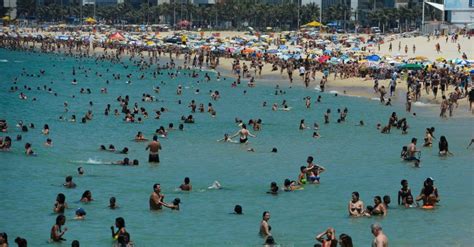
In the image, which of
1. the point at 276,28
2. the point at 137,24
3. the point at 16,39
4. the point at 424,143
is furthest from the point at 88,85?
the point at 137,24

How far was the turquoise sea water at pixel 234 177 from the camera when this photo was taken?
24.1 m

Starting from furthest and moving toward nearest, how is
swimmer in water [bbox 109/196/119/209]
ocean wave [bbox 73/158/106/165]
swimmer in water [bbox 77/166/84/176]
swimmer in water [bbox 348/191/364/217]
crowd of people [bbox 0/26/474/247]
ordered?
1. ocean wave [bbox 73/158/106/165]
2. swimmer in water [bbox 77/166/84/176]
3. swimmer in water [bbox 109/196/119/209]
4. swimmer in water [bbox 348/191/364/217]
5. crowd of people [bbox 0/26/474/247]

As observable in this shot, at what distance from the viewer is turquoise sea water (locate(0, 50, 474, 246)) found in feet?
79.2

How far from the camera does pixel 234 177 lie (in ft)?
105

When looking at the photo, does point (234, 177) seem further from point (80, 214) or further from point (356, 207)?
point (80, 214)

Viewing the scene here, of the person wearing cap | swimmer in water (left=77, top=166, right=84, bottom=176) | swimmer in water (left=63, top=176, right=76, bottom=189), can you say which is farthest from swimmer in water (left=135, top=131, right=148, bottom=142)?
the person wearing cap

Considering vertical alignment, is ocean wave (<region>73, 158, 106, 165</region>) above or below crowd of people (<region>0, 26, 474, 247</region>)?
below

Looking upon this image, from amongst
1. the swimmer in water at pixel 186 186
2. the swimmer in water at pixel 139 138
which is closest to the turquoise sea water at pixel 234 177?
the swimmer in water at pixel 186 186

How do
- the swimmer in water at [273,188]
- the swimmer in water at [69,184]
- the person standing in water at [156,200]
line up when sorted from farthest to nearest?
1. the swimmer in water at [69,184]
2. the swimmer in water at [273,188]
3. the person standing in water at [156,200]

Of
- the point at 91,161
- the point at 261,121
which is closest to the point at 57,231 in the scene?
the point at 91,161

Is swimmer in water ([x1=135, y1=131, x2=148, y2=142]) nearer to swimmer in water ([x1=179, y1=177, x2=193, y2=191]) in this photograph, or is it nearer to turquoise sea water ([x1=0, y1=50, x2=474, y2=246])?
turquoise sea water ([x1=0, y1=50, x2=474, y2=246])

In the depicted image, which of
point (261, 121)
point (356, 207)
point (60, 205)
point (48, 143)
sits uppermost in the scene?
point (261, 121)

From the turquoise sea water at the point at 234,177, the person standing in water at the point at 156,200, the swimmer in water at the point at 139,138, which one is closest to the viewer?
the turquoise sea water at the point at 234,177

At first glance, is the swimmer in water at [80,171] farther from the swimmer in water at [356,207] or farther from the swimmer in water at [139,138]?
the swimmer in water at [356,207]
